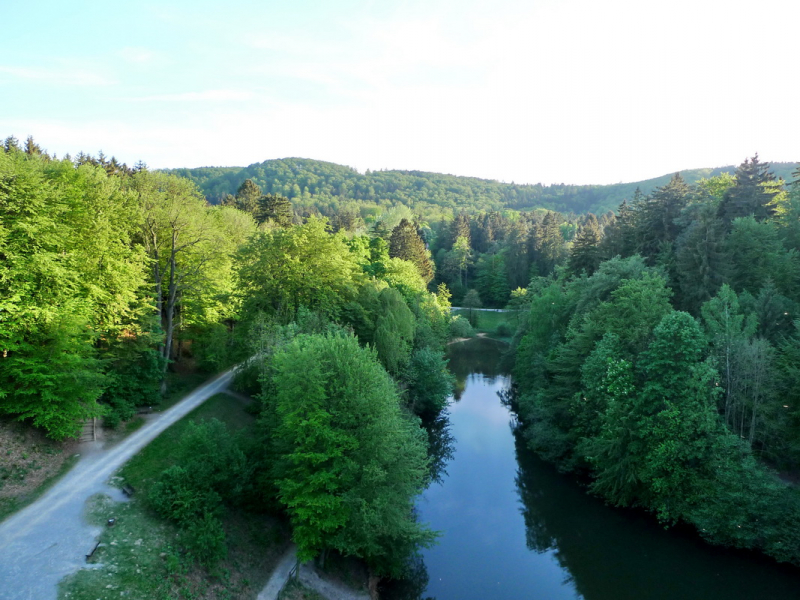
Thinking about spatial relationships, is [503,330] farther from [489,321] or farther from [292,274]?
[292,274]

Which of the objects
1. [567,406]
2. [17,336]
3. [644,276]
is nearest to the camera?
[17,336]

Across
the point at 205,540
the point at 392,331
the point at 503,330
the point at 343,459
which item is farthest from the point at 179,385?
the point at 503,330

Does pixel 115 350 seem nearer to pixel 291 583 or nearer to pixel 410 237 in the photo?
pixel 291 583

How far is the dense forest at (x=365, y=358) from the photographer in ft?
57.8

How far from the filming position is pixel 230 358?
95.4 ft

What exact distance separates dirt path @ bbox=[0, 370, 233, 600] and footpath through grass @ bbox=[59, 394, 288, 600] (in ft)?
1.30

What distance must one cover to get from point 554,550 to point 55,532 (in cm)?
1917

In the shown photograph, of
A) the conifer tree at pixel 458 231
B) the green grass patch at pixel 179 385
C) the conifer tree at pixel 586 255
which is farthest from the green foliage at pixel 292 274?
the conifer tree at pixel 458 231

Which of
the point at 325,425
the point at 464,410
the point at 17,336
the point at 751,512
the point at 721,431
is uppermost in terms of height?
the point at 17,336

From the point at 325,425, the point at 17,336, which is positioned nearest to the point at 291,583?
the point at 325,425

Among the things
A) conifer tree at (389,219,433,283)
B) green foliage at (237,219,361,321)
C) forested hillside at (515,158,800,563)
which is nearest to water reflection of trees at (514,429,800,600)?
forested hillside at (515,158,800,563)

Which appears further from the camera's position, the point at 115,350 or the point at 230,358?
the point at 230,358

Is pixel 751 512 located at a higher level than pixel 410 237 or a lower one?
lower

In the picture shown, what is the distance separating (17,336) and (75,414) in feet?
11.8
